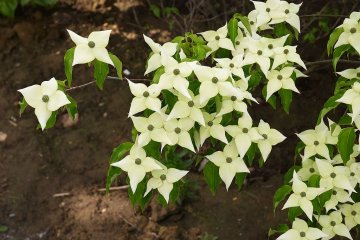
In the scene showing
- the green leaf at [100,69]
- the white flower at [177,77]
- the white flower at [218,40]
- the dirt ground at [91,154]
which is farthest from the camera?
the dirt ground at [91,154]

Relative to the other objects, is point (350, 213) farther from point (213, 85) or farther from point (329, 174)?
point (213, 85)

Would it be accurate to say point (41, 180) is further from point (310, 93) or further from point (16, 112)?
point (310, 93)

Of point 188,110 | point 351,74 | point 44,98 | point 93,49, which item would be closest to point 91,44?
point 93,49

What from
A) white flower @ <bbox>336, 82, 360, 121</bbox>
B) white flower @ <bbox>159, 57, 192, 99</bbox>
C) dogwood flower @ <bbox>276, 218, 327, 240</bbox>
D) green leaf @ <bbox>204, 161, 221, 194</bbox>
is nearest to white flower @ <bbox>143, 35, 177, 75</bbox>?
white flower @ <bbox>159, 57, 192, 99</bbox>

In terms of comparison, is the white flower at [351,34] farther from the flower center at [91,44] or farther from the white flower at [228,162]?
the flower center at [91,44]

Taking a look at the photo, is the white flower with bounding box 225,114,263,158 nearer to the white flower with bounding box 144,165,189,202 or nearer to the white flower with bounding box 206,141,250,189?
the white flower with bounding box 206,141,250,189

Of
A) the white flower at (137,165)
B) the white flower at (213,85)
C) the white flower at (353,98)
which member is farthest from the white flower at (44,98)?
the white flower at (353,98)

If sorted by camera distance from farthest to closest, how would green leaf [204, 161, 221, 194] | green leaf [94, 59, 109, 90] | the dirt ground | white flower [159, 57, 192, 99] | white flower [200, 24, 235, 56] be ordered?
the dirt ground, white flower [200, 24, 235, 56], green leaf [204, 161, 221, 194], green leaf [94, 59, 109, 90], white flower [159, 57, 192, 99]
